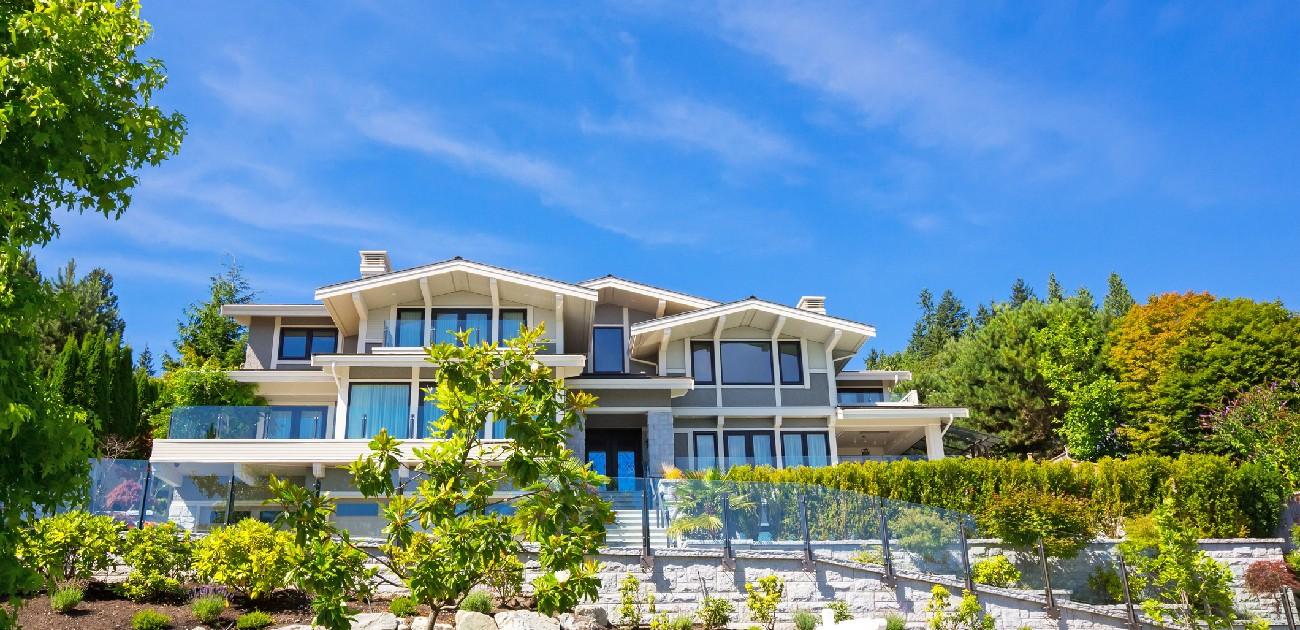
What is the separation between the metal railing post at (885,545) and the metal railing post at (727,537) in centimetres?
274

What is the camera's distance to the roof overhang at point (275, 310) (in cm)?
2883

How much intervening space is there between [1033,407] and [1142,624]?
15931 mm

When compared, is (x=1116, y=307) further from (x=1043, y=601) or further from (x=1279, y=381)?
(x=1043, y=601)

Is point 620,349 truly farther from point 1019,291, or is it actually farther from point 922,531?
point 1019,291

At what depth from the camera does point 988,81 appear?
16.3 meters

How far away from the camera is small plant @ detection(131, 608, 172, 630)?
524 inches

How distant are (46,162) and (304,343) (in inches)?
863

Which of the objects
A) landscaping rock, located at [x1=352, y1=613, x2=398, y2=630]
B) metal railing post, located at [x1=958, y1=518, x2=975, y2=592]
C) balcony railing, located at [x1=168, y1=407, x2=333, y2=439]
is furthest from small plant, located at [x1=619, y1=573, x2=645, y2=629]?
balcony railing, located at [x1=168, y1=407, x2=333, y2=439]

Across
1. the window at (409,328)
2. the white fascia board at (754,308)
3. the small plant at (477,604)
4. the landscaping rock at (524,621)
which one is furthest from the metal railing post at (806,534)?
the window at (409,328)

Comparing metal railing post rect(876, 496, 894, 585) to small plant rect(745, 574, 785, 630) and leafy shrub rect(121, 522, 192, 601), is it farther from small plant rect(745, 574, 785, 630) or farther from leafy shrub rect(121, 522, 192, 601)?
leafy shrub rect(121, 522, 192, 601)

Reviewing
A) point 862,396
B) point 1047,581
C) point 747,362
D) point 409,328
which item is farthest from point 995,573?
point 409,328

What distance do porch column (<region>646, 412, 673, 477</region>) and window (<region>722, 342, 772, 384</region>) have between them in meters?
2.70

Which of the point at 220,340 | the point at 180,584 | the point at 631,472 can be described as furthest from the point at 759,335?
the point at 220,340

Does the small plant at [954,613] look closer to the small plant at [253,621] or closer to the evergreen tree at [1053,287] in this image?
the small plant at [253,621]
